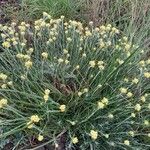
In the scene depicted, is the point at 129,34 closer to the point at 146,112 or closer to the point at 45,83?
the point at 146,112

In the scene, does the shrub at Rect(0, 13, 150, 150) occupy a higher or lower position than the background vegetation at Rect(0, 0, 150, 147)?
lower

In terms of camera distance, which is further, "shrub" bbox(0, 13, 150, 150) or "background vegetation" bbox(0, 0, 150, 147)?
"background vegetation" bbox(0, 0, 150, 147)

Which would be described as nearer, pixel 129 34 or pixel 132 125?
pixel 132 125

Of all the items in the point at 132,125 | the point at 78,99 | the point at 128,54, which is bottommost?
the point at 132,125

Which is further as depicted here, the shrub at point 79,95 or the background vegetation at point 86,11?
the background vegetation at point 86,11

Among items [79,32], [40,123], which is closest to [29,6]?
[79,32]

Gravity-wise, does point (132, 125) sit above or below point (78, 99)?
below

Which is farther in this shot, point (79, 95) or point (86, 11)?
point (86, 11)

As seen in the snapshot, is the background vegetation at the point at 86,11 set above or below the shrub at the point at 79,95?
above
